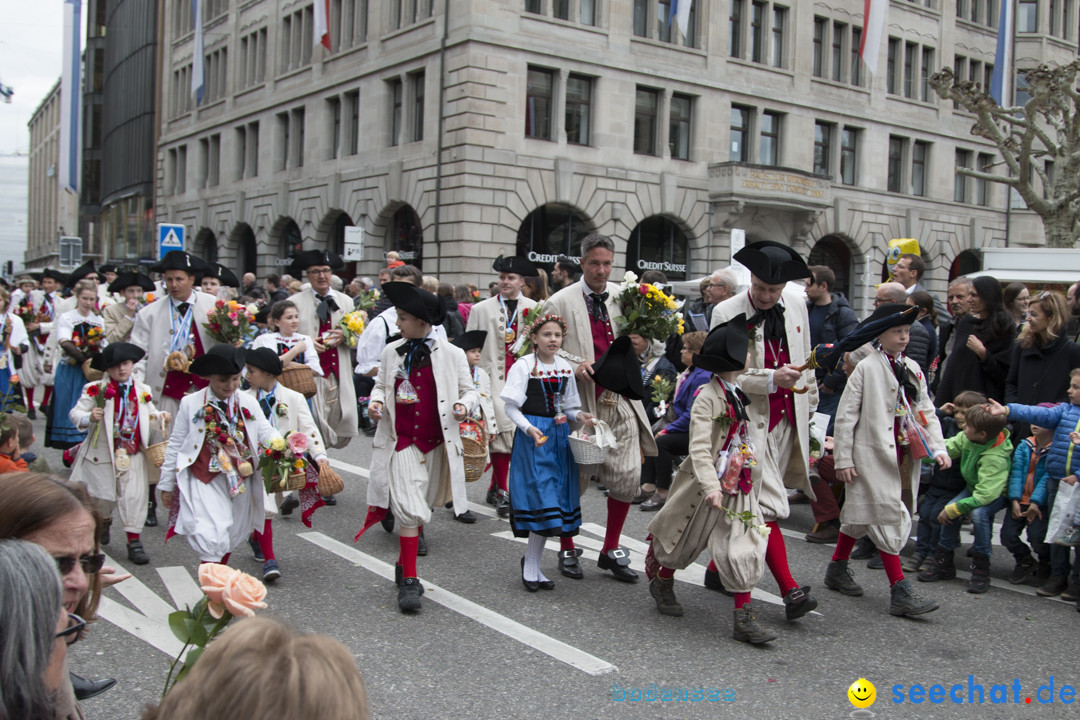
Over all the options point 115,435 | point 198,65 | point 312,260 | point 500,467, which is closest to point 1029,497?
point 500,467

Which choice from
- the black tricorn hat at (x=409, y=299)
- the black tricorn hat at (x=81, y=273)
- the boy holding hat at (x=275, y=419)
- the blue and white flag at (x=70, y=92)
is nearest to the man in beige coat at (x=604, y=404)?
the black tricorn hat at (x=409, y=299)

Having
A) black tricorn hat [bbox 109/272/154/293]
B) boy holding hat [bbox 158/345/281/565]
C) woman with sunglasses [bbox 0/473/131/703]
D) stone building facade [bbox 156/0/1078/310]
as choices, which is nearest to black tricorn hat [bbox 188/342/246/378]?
boy holding hat [bbox 158/345/281/565]

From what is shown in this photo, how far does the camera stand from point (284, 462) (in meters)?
5.80

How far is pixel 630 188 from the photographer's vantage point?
28125 mm

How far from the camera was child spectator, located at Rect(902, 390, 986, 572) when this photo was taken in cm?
661

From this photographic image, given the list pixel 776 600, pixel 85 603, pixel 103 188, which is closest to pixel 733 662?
pixel 776 600

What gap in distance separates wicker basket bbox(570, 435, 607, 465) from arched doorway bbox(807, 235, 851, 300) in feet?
98.3

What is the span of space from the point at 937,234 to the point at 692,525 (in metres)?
34.8

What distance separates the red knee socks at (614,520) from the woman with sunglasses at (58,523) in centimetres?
412

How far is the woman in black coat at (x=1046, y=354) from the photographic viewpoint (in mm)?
7074

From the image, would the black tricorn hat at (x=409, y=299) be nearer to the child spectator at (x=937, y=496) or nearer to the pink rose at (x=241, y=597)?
the child spectator at (x=937, y=496)

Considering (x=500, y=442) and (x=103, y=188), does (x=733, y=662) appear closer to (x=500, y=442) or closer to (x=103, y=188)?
(x=500, y=442)

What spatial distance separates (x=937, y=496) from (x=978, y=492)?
0.39m

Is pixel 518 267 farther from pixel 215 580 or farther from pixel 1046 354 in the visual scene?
pixel 215 580
